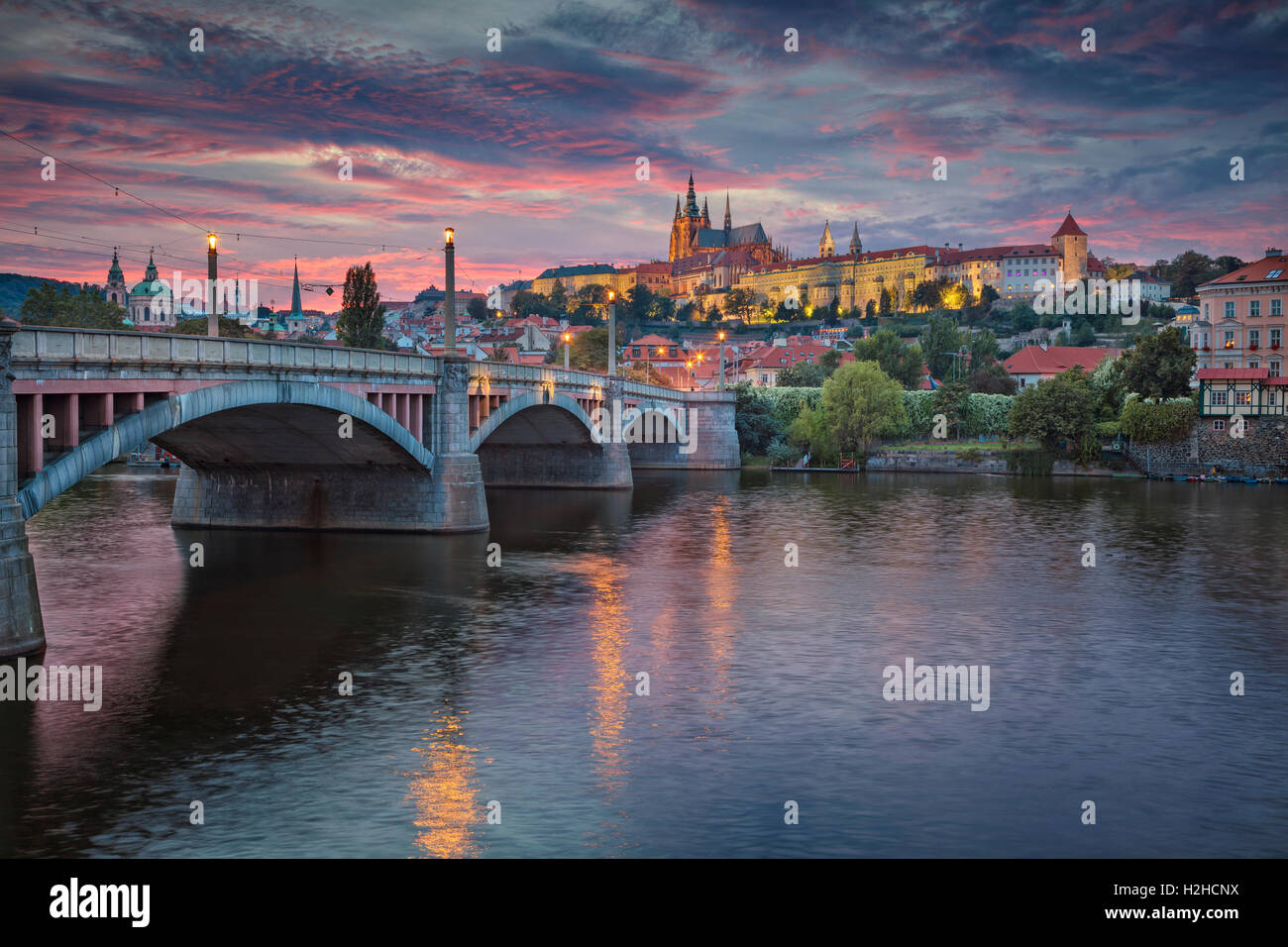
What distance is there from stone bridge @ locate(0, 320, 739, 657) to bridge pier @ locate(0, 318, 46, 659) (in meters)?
0.04

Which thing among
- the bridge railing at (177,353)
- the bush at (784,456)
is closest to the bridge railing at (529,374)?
the bridge railing at (177,353)

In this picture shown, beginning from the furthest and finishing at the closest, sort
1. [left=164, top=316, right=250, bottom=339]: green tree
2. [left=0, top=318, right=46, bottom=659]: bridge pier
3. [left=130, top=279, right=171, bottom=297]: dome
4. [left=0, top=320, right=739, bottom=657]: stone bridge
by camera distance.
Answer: [left=130, top=279, right=171, bottom=297]: dome < [left=164, top=316, right=250, bottom=339]: green tree < [left=0, top=320, right=739, bottom=657]: stone bridge < [left=0, top=318, right=46, bottom=659]: bridge pier

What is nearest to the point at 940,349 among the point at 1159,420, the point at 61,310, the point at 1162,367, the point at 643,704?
the point at 1162,367

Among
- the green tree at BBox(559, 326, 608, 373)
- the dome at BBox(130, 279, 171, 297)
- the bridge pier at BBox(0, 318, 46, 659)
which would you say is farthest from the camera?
the dome at BBox(130, 279, 171, 297)

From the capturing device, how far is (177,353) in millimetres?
30219

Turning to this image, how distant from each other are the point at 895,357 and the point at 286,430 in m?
97.1

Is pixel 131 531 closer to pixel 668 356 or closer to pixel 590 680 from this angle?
pixel 590 680

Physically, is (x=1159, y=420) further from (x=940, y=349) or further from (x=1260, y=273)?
(x=940, y=349)

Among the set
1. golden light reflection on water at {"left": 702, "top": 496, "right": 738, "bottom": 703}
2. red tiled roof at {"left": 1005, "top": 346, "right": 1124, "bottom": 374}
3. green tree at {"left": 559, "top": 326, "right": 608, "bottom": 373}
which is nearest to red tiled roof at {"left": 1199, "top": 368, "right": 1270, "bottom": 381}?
red tiled roof at {"left": 1005, "top": 346, "right": 1124, "bottom": 374}

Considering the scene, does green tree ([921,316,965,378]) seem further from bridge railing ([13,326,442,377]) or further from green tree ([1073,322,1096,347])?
bridge railing ([13,326,442,377])

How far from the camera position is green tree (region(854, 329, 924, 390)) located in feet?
416

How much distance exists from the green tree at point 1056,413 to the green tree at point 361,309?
54456 mm

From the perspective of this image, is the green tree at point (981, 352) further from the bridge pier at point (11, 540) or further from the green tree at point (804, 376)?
the bridge pier at point (11, 540)
